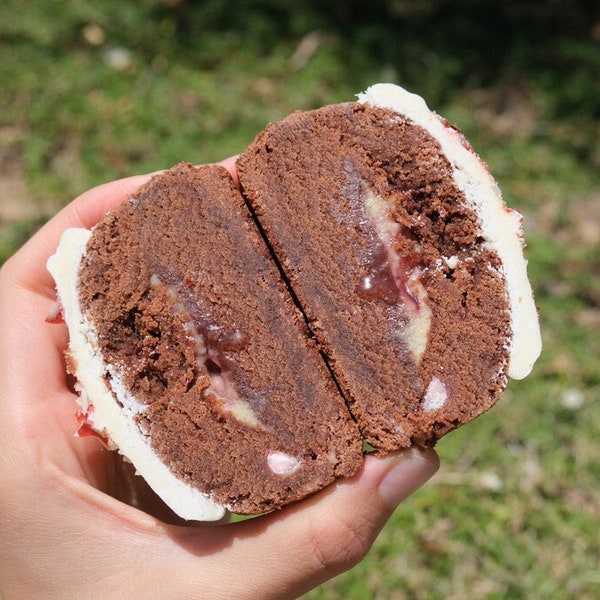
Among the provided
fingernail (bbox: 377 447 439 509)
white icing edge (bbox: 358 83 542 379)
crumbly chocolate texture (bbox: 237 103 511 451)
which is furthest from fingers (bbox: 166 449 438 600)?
white icing edge (bbox: 358 83 542 379)

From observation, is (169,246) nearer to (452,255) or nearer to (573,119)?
(452,255)

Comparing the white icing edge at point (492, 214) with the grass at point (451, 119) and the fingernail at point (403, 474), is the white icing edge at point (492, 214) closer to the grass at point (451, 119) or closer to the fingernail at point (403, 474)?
the fingernail at point (403, 474)

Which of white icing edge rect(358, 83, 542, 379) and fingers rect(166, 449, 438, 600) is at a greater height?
white icing edge rect(358, 83, 542, 379)

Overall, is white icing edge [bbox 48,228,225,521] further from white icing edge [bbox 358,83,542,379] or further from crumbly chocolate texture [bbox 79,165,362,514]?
white icing edge [bbox 358,83,542,379]

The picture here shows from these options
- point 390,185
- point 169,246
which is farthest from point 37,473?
point 390,185

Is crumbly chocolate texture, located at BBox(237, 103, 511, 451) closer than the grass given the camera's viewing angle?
Yes

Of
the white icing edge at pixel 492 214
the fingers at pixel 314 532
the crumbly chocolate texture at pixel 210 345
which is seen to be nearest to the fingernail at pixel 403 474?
the fingers at pixel 314 532

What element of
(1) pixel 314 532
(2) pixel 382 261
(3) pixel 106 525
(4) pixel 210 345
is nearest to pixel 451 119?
(2) pixel 382 261

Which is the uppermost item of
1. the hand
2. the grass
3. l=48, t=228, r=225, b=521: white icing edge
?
l=48, t=228, r=225, b=521: white icing edge
